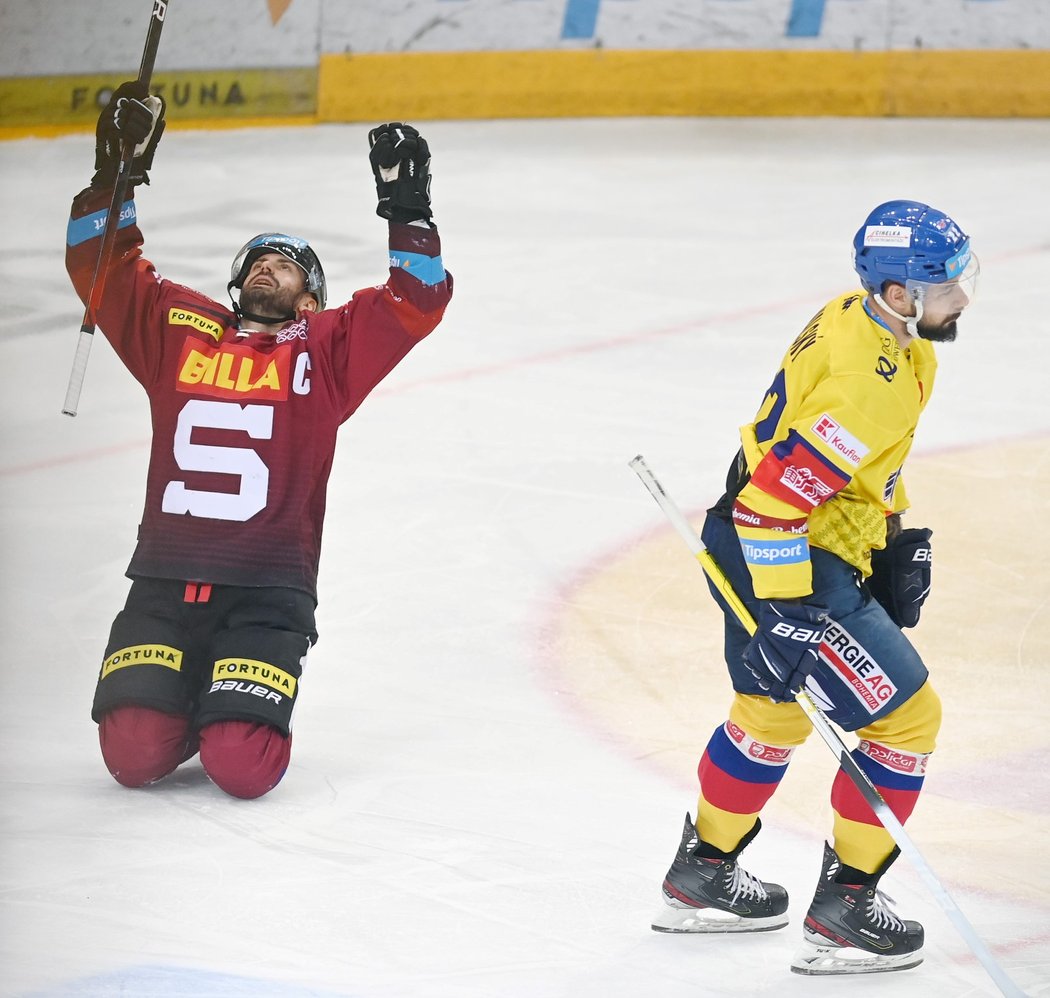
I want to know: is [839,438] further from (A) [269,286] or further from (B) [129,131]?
(B) [129,131]

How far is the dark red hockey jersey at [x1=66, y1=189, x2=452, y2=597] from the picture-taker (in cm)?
362

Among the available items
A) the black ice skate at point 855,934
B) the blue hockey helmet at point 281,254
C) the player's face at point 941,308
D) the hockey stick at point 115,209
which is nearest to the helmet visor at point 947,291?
the player's face at point 941,308

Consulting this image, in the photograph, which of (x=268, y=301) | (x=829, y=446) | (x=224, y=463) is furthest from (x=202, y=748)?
(x=829, y=446)

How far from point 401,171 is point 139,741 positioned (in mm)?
1197

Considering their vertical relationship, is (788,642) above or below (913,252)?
below

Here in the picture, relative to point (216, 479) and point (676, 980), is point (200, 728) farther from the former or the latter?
point (676, 980)

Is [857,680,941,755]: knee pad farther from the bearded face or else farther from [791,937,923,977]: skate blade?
the bearded face

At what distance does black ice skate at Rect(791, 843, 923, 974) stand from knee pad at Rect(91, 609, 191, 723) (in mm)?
1274

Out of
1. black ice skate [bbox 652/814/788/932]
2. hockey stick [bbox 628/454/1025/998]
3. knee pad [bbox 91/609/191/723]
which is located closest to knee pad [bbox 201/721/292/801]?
knee pad [bbox 91/609/191/723]

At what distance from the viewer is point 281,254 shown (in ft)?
12.5

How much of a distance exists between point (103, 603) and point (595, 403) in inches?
80.2

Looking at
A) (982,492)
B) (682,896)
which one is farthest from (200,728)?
(982,492)

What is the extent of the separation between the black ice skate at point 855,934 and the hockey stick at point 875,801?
108mm

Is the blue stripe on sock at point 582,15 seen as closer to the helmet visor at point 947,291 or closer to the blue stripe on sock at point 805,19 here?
the blue stripe on sock at point 805,19
